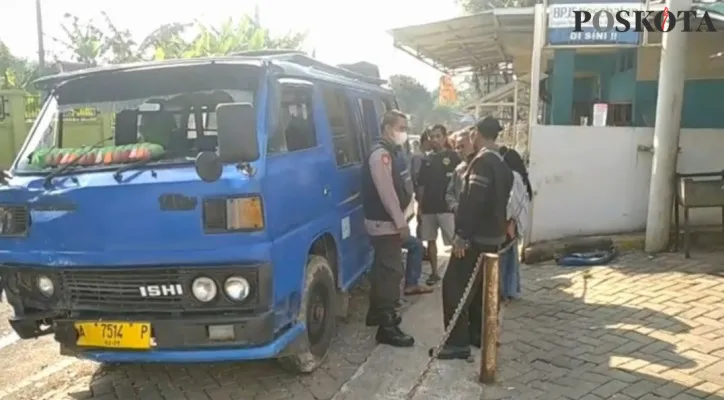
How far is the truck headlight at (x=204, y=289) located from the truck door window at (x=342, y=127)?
173cm

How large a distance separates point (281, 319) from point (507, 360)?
1.74m

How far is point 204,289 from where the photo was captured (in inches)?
138

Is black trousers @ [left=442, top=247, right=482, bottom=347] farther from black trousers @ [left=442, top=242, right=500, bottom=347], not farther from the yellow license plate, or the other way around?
the yellow license plate

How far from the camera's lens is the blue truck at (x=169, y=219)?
3.42 m

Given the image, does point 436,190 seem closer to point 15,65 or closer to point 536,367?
point 536,367

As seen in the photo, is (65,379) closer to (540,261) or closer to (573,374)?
(573,374)

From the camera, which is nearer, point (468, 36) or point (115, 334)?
point (115, 334)

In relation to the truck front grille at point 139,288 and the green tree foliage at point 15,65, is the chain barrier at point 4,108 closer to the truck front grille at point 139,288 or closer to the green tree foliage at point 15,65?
the green tree foliage at point 15,65

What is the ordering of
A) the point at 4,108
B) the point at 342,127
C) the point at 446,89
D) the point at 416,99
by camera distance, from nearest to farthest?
the point at 342,127, the point at 4,108, the point at 446,89, the point at 416,99

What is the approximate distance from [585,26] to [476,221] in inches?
183

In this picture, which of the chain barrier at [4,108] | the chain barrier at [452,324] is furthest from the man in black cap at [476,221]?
the chain barrier at [4,108]

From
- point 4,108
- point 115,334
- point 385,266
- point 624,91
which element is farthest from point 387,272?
point 4,108

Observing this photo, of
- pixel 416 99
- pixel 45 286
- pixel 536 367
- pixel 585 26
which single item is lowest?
pixel 536 367

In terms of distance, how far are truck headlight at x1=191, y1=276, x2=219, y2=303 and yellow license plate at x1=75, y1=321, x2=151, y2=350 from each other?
0.32 metres
